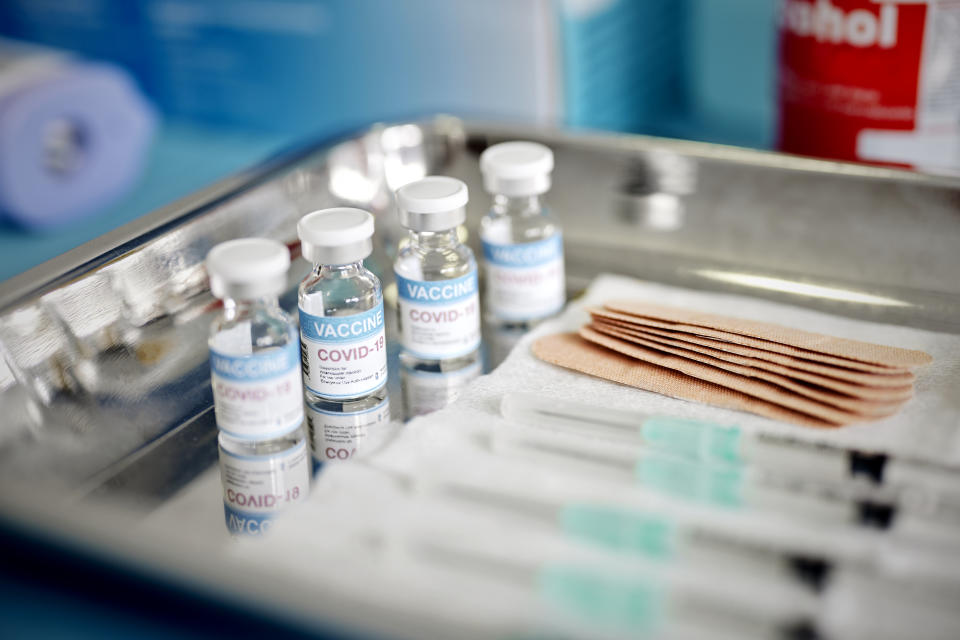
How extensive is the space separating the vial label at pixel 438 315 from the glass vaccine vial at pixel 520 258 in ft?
0.12

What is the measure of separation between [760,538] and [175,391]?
0.31 metres

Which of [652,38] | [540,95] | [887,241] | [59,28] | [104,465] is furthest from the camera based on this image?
[59,28]

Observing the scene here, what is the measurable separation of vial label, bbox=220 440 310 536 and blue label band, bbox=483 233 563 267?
6.3 inches

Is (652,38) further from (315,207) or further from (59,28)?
(59,28)

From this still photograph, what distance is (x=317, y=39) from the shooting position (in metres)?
0.92

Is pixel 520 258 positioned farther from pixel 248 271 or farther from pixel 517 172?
pixel 248 271

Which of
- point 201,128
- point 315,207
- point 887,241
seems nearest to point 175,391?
point 315,207

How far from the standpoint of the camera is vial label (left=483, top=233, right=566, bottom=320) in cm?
59

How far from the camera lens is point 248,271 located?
1.50ft

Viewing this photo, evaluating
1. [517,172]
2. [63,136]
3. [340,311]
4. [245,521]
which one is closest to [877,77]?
[517,172]

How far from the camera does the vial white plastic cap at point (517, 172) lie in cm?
59

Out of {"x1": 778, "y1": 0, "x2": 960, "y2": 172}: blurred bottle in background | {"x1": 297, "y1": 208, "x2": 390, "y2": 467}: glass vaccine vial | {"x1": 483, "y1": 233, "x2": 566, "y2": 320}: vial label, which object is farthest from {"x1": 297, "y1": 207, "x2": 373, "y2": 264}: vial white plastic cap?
{"x1": 778, "y1": 0, "x2": 960, "y2": 172}: blurred bottle in background

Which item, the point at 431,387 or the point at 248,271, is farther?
the point at 431,387

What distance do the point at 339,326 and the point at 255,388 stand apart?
6 centimetres
